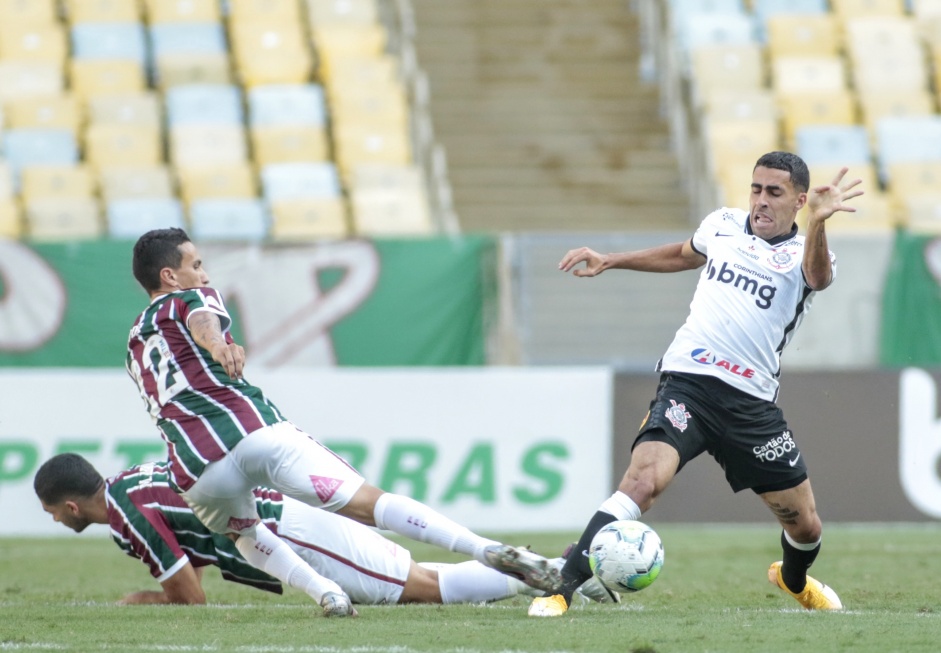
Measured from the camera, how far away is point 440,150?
649 inches

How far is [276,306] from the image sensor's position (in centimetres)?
1287

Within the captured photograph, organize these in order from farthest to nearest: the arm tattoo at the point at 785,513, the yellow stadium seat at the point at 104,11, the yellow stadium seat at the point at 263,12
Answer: the yellow stadium seat at the point at 263,12
the yellow stadium seat at the point at 104,11
the arm tattoo at the point at 785,513

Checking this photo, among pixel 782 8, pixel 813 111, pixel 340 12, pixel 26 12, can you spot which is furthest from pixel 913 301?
pixel 26 12

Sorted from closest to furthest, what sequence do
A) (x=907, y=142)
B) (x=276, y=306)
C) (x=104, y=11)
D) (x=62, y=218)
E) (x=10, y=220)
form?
(x=276, y=306) < (x=10, y=220) < (x=62, y=218) < (x=907, y=142) < (x=104, y=11)

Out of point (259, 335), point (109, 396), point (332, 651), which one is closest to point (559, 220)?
point (259, 335)

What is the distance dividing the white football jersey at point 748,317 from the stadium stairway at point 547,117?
961 centimetres

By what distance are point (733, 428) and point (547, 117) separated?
39.0ft

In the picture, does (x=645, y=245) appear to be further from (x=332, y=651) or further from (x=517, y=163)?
(x=332, y=651)

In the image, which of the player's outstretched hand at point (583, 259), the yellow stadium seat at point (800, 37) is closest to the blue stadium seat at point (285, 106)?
the yellow stadium seat at point (800, 37)

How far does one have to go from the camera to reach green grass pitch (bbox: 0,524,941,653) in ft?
18.0

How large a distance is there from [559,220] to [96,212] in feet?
16.6

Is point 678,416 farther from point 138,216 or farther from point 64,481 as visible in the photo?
point 138,216

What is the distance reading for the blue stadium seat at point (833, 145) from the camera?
15.7 m

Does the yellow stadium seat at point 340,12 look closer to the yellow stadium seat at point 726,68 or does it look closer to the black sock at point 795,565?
the yellow stadium seat at point 726,68
